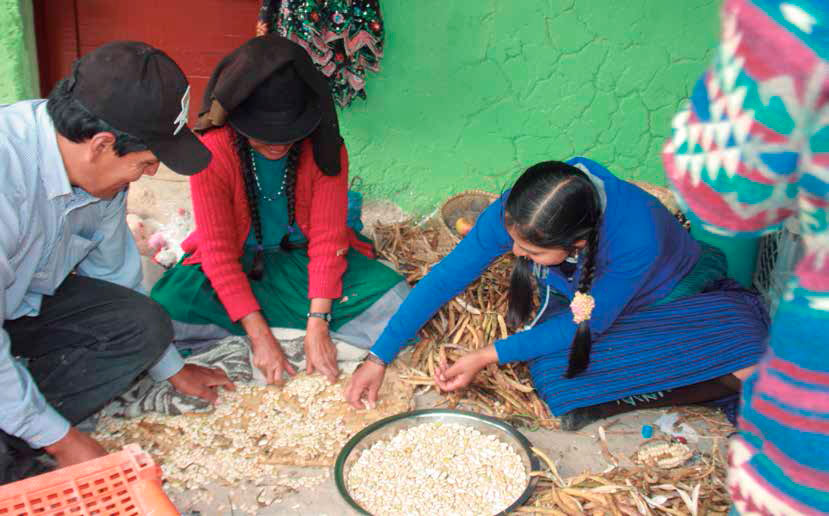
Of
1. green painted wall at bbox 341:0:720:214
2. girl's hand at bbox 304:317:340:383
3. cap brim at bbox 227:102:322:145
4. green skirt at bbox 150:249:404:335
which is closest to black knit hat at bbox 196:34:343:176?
cap brim at bbox 227:102:322:145

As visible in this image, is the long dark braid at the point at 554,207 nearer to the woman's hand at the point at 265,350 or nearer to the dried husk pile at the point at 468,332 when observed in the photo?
the dried husk pile at the point at 468,332

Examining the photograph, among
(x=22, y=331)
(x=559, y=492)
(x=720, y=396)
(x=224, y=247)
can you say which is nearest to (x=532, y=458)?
(x=559, y=492)

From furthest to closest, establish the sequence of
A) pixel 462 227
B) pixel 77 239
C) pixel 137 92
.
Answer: pixel 462 227 < pixel 77 239 < pixel 137 92

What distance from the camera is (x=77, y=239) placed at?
2.50 meters

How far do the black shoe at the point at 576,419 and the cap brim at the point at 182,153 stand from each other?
5.39ft

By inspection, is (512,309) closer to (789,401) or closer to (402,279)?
(402,279)

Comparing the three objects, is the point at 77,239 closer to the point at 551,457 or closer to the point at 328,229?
the point at 328,229

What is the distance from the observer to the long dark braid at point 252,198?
3.04m

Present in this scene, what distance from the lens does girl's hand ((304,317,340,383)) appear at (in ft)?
10.1

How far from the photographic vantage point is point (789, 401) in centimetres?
99

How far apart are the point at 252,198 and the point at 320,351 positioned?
2.28ft

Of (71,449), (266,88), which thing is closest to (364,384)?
(71,449)

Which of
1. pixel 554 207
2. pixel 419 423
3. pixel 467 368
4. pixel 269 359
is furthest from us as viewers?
pixel 269 359

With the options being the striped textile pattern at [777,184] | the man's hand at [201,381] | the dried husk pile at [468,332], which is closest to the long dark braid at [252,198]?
the man's hand at [201,381]
